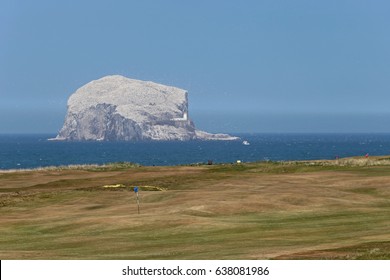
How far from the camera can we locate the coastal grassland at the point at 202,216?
4094 cm

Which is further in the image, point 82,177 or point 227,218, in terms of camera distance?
point 82,177

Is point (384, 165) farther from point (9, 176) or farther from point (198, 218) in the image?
point (198, 218)

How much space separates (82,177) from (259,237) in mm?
54742

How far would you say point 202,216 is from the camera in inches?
2224

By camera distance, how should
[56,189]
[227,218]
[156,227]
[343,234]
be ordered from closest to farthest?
1. [343,234]
2. [156,227]
3. [227,218]
4. [56,189]

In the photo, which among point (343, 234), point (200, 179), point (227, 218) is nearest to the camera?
point (343, 234)

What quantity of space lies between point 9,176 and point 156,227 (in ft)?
173

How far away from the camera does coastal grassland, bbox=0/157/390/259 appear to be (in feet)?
134

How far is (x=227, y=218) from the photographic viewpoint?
5572 centimetres
